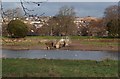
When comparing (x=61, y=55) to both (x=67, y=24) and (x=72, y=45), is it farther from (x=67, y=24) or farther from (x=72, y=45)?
(x=67, y=24)

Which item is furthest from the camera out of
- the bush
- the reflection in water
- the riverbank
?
the riverbank

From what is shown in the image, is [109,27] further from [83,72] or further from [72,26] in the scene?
[83,72]

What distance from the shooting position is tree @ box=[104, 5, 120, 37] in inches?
1751

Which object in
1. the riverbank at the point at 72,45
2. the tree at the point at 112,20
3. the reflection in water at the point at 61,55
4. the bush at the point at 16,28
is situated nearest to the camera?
the bush at the point at 16,28

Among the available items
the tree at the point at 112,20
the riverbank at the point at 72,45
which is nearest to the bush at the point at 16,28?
the riverbank at the point at 72,45

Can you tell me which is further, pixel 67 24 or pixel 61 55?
pixel 67 24

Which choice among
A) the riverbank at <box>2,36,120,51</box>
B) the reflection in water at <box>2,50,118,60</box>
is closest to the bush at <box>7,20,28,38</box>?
the riverbank at <box>2,36,120,51</box>

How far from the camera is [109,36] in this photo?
154 ft

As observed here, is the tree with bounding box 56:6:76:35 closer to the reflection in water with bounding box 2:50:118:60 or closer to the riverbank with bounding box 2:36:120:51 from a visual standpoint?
the riverbank with bounding box 2:36:120:51

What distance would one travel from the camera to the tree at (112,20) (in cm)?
4447

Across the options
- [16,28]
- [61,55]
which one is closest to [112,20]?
[16,28]

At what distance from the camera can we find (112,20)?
45.7 meters

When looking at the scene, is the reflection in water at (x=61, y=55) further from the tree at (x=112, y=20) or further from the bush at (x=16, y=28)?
the tree at (x=112, y=20)

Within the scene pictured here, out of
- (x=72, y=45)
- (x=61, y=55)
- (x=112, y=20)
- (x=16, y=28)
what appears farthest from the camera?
(x=112, y=20)
